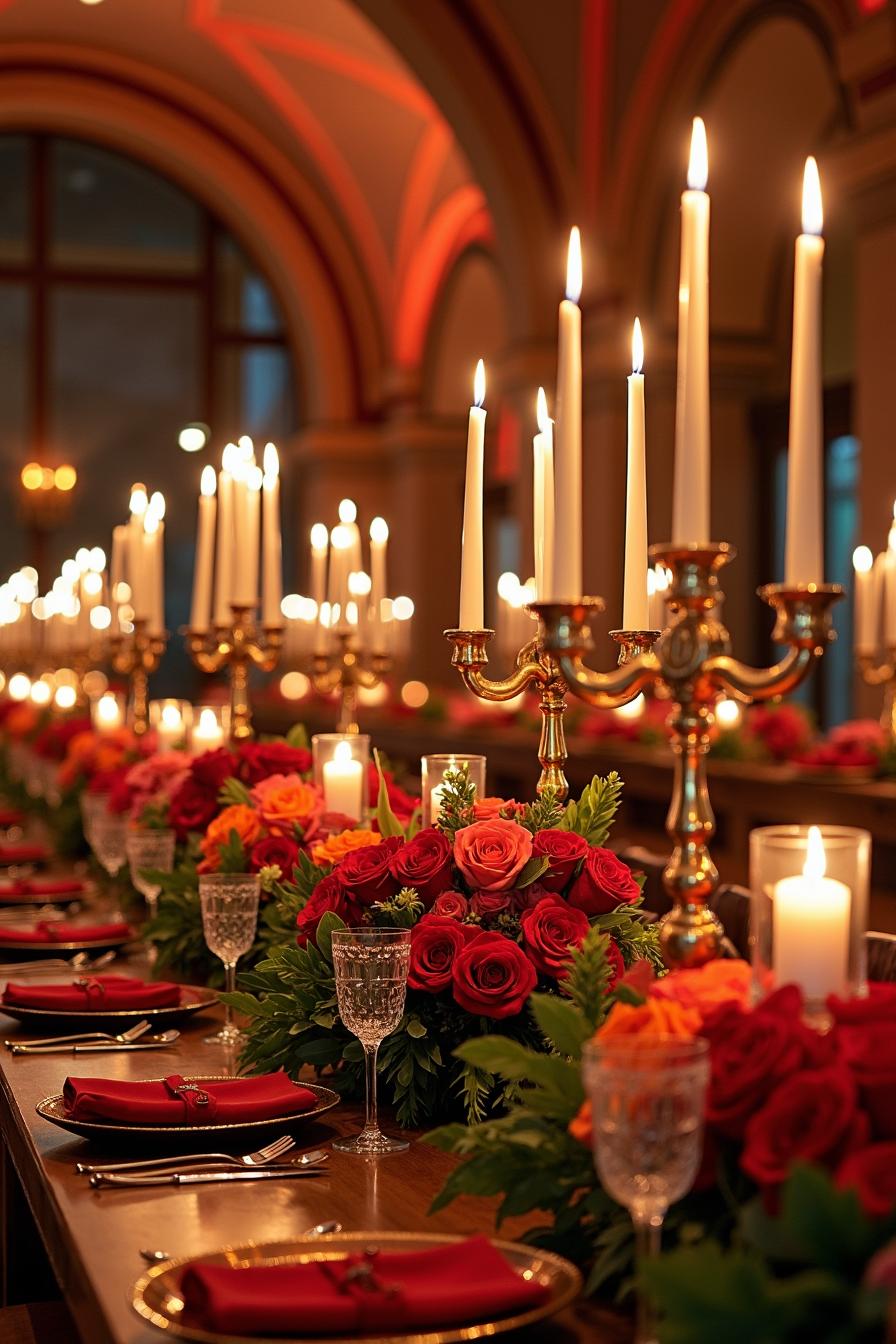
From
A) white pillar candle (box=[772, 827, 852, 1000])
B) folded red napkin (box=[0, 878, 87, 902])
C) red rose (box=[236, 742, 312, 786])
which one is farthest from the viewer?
folded red napkin (box=[0, 878, 87, 902])

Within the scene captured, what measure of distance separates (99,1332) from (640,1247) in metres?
0.48

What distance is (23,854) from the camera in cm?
479

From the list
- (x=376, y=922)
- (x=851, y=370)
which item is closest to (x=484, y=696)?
(x=376, y=922)

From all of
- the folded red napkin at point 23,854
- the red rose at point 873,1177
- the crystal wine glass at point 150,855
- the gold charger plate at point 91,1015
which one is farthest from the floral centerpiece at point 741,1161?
the folded red napkin at point 23,854

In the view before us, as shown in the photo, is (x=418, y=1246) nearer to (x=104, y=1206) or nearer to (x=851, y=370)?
(x=104, y=1206)

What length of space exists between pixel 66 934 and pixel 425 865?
1.41m

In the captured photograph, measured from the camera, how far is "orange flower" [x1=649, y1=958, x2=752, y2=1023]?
59.5 inches

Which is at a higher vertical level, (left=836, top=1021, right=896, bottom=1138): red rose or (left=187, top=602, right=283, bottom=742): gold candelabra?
(left=187, top=602, right=283, bottom=742): gold candelabra

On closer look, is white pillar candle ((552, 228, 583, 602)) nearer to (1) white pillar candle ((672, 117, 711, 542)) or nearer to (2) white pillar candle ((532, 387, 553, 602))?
(1) white pillar candle ((672, 117, 711, 542))

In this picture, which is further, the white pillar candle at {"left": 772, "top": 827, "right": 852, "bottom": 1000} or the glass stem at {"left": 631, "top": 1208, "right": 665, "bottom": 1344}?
the white pillar candle at {"left": 772, "top": 827, "right": 852, "bottom": 1000}

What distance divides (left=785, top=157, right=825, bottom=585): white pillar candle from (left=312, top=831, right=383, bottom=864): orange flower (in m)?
1.11

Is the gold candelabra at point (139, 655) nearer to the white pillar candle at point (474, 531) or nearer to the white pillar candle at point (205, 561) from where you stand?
the white pillar candle at point (205, 561)

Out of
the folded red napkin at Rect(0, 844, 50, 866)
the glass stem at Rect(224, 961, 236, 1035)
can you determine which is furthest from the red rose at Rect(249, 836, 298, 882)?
the folded red napkin at Rect(0, 844, 50, 866)

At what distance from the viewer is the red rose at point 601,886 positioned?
210 centimetres
